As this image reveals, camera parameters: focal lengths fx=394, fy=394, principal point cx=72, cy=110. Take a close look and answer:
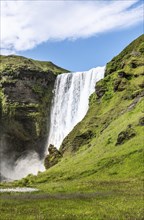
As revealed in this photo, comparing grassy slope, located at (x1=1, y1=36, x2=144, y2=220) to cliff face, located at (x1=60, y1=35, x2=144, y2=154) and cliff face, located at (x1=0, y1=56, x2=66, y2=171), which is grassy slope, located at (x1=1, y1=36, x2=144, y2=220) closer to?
cliff face, located at (x1=60, y1=35, x2=144, y2=154)

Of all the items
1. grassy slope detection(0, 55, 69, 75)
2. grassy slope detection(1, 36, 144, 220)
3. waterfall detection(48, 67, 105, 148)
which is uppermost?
grassy slope detection(0, 55, 69, 75)

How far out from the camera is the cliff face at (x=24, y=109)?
520 feet

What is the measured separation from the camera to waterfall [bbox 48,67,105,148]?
149 metres

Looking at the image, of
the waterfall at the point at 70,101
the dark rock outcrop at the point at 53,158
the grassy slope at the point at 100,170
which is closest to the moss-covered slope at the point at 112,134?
the grassy slope at the point at 100,170

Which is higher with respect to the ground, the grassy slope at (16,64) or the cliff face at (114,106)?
the grassy slope at (16,64)

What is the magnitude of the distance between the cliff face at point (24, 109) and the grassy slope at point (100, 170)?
3045cm

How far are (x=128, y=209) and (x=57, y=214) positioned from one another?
6629 millimetres

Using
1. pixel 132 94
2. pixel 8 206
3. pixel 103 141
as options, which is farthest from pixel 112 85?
pixel 8 206

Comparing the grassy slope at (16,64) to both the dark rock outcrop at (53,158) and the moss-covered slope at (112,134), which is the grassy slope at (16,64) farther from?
the dark rock outcrop at (53,158)

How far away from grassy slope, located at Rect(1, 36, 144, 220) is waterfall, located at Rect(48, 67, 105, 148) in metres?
Result: 8.18

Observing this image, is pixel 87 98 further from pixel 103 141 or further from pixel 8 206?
pixel 8 206

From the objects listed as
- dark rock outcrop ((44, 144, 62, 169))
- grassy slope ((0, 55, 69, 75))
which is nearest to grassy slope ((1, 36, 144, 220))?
dark rock outcrop ((44, 144, 62, 169))

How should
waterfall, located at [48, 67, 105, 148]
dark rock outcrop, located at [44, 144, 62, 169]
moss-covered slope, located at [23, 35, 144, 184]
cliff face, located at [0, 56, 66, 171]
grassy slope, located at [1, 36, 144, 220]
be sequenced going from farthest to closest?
cliff face, located at [0, 56, 66, 171]
waterfall, located at [48, 67, 105, 148]
dark rock outcrop, located at [44, 144, 62, 169]
moss-covered slope, located at [23, 35, 144, 184]
grassy slope, located at [1, 36, 144, 220]

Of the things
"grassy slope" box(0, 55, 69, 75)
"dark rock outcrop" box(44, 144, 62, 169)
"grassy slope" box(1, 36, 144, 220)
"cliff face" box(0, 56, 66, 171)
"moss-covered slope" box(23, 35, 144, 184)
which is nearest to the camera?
"grassy slope" box(1, 36, 144, 220)
